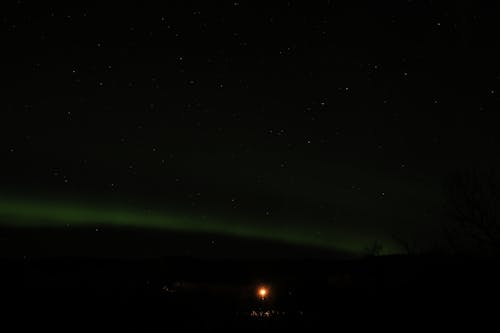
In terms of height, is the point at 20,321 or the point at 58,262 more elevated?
the point at 58,262

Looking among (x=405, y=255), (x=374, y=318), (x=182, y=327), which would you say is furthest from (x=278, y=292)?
(x=374, y=318)

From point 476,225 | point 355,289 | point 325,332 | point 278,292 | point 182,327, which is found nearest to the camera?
point 325,332

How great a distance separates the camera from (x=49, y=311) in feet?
66.6

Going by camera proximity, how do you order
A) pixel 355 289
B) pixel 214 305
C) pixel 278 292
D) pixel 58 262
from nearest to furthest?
pixel 355 289 → pixel 214 305 → pixel 278 292 → pixel 58 262

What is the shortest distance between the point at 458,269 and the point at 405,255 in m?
11.4

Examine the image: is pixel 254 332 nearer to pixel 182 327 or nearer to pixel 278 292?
pixel 182 327

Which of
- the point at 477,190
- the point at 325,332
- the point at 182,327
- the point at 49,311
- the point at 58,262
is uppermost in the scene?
the point at 58,262

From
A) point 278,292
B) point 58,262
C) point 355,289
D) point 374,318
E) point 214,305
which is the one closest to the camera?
point 374,318

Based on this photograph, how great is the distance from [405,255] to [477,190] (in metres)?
9.92

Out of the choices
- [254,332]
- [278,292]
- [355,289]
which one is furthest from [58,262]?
[254,332]

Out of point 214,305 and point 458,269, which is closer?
point 458,269

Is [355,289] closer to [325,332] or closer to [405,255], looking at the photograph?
[405,255]

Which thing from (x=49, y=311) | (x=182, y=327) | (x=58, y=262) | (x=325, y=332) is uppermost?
(x=58, y=262)

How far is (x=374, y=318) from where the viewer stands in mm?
15109
